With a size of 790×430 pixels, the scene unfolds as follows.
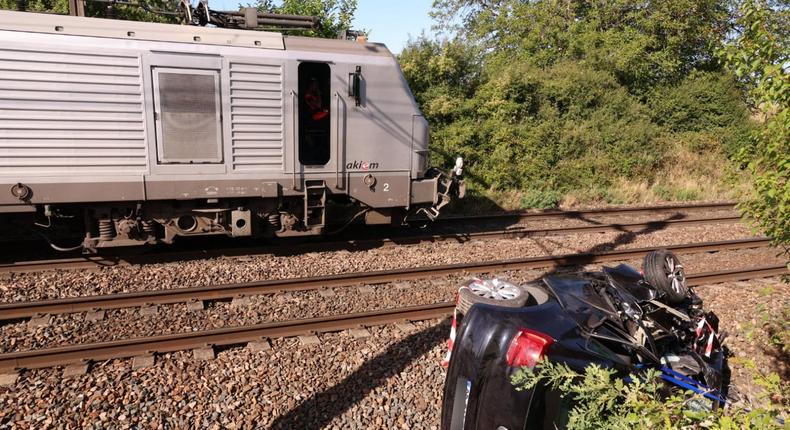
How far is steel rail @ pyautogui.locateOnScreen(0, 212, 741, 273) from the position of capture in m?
Answer: 7.72

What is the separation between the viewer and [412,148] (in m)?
9.20

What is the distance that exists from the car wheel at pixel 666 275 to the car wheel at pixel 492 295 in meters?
1.44

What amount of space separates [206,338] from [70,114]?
155 inches

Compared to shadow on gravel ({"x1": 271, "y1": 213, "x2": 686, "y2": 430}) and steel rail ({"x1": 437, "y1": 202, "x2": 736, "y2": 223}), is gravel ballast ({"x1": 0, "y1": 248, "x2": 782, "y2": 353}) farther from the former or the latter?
steel rail ({"x1": 437, "y1": 202, "x2": 736, "y2": 223})

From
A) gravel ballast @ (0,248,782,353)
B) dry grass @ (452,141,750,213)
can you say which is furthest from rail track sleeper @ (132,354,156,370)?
dry grass @ (452,141,750,213)

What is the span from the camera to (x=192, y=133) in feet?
25.0

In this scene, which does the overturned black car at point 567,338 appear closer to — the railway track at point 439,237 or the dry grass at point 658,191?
the railway track at point 439,237

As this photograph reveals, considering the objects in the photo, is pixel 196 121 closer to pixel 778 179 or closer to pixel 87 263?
pixel 87 263

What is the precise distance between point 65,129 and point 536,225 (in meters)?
9.24

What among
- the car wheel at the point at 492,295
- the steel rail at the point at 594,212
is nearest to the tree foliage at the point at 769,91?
the car wheel at the point at 492,295

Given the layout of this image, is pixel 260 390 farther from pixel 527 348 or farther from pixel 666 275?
pixel 666 275

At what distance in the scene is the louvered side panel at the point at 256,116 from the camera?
778cm

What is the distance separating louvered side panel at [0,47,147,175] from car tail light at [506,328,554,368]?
249 inches

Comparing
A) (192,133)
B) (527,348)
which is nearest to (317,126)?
(192,133)
